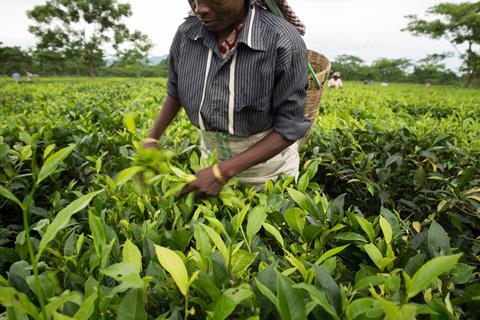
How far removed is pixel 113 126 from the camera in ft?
9.76

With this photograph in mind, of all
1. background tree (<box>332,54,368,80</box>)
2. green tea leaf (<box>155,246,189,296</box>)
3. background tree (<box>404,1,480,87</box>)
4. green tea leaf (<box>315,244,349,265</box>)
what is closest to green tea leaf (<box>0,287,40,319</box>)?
green tea leaf (<box>155,246,189,296</box>)

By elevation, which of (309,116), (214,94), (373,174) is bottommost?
(373,174)

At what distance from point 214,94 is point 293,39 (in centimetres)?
40

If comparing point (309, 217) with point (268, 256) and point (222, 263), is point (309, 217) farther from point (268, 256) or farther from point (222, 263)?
point (222, 263)

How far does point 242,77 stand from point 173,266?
0.89 metres

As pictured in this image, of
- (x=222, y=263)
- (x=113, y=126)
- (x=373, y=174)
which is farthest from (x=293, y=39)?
(x=113, y=126)

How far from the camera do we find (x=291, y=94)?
1465 millimetres

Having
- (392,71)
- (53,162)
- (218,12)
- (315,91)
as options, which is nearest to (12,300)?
(53,162)

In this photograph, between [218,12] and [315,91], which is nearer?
[218,12]

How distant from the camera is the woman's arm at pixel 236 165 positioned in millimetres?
1165

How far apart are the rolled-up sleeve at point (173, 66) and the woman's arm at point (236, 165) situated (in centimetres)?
64

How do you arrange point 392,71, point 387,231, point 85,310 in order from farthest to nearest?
point 392,71 → point 387,231 → point 85,310

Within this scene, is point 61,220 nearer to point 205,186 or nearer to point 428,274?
point 205,186

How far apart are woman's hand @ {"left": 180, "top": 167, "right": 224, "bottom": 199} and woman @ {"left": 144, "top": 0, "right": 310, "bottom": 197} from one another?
2.2 inches
